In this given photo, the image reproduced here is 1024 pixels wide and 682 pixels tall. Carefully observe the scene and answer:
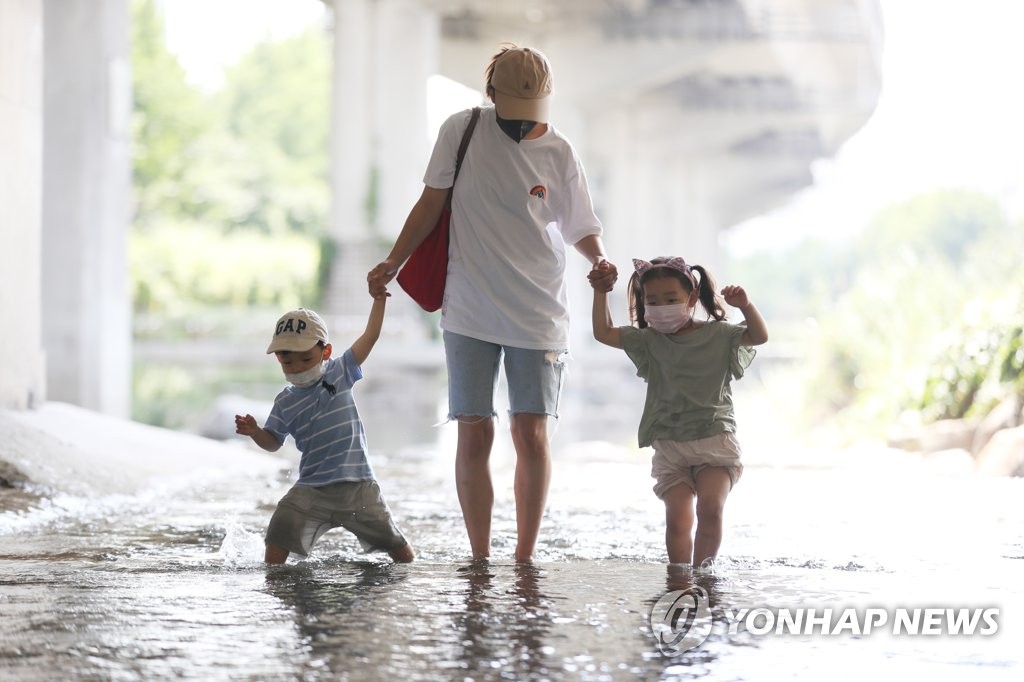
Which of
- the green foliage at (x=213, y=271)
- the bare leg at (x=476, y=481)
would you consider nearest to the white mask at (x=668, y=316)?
the bare leg at (x=476, y=481)

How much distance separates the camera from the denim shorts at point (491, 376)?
4004mm

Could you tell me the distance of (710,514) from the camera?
3.86 metres

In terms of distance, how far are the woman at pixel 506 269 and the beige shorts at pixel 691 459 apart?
1.19 feet

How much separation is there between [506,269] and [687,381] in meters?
0.66

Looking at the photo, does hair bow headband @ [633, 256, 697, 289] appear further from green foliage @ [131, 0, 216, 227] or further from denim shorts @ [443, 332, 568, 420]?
green foliage @ [131, 0, 216, 227]

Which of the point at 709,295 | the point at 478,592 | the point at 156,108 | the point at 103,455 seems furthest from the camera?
the point at 156,108

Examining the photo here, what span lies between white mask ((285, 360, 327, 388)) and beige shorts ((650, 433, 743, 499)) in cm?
105

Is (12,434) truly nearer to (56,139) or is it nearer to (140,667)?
→ (140,667)

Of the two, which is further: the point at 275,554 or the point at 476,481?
the point at 476,481

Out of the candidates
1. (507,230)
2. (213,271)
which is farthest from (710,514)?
(213,271)

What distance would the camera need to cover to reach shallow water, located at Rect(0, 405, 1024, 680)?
2.56m

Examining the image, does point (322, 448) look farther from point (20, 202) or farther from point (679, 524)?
point (20, 202)

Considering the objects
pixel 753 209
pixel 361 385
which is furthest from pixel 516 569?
pixel 753 209

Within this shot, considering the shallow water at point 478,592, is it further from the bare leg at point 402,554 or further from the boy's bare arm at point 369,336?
the boy's bare arm at point 369,336
